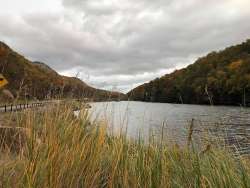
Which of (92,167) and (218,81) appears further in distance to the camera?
(218,81)

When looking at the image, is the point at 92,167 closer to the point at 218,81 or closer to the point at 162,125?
the point at 162,125

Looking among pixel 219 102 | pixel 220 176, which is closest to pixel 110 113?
pixel 220 176

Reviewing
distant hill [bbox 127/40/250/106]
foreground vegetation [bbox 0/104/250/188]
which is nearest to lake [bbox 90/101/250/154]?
foreground vegetation [bbox 0/104/250/188]

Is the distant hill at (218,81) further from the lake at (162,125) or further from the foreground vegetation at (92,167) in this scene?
the foreground vegetation at (92,167)

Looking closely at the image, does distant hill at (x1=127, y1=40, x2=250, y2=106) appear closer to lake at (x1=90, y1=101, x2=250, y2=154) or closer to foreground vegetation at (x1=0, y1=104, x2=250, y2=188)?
lake at (x1=90, y1=101, x2=250, y2=154)

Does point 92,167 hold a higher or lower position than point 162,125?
lower

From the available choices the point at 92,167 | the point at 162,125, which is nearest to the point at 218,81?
the point at 162,125

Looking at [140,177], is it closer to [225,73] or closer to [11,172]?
[11,172]

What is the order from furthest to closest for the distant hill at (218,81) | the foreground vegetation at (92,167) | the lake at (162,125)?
the distant hill at (218,81), the lake at (162,125), the foreground vegetation at (92,167)

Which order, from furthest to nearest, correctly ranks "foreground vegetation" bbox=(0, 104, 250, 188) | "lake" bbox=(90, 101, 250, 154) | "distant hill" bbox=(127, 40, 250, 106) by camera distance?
"distant hill" bbox=(127, 40, 250, 106) → "lake" bbox=(90, 101, 250, 154) → "foreground vegetation" bbox=(0, 104, 250, 188)

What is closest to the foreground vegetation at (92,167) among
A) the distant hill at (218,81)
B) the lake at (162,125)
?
the lake at (162,125)

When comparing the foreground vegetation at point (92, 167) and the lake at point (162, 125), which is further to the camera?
the lake at point (162, 125)

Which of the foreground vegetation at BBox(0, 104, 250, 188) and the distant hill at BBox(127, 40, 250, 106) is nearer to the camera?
the foreground vegetation at BBox(0, 104, 250, 188)

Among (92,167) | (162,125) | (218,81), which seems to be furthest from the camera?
(218,81)
